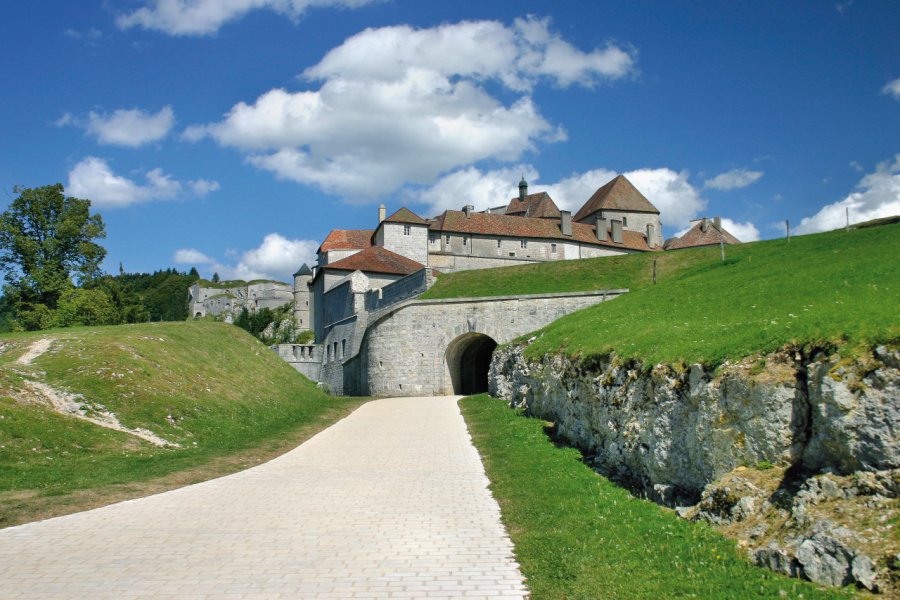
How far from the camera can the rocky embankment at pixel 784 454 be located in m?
5.83

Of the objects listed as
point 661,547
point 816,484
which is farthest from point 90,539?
point 816,484

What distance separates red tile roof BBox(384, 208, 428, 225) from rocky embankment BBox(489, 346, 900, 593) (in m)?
50.5

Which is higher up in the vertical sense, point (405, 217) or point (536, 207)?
point (536, 207)

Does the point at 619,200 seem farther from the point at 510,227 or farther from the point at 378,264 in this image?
the point at 378,264

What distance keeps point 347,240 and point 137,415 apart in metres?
53.5

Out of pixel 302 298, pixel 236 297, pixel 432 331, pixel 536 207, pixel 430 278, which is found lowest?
pixel 432 331

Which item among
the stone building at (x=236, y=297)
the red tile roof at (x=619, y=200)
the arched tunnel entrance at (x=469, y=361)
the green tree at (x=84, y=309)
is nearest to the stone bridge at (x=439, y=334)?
the arched tunnel entrance at (x=469, y=361)

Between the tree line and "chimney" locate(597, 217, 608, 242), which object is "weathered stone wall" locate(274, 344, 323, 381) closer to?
the tree line

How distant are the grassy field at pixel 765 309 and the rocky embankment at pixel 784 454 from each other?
15.7 inches

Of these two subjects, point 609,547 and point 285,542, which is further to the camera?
point 285,542

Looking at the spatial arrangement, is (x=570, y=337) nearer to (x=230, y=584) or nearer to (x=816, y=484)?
(x=816, y=484)

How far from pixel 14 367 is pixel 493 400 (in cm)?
1589

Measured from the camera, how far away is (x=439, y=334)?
114 feet

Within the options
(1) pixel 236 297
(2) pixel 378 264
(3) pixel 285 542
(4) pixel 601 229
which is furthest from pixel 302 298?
(3) pixel 285 542
